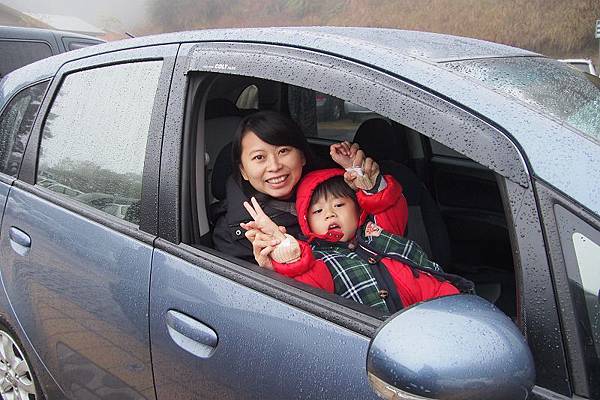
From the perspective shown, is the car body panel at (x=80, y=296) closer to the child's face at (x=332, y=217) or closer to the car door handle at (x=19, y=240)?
the car door handle at (x=19, y=240)

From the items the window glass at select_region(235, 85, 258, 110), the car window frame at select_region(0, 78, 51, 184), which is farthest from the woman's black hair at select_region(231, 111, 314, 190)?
the car window frame at select_region(0, 78, 51, 184)

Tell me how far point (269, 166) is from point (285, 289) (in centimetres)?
62

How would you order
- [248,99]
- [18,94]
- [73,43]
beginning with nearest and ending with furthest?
[18,94] → [248,99] → [73,43]

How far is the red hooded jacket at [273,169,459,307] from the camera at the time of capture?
4.87 ft

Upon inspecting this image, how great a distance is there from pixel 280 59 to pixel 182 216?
20.3 inches

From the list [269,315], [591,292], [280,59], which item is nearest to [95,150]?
[280,59]

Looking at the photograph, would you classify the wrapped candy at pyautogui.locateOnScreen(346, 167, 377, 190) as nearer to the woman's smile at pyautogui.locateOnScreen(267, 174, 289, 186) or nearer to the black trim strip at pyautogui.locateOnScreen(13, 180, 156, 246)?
the woman's smile at pyautogui.locateOnScreen(267, 174, 289, 186)

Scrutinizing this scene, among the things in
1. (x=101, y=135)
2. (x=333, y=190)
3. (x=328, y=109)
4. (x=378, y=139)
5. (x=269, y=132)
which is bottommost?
(x=101, y=135)

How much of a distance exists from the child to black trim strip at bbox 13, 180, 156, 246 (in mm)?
341

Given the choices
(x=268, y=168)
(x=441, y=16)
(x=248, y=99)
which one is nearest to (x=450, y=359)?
(x=268, y=168)

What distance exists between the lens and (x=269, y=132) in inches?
74.5

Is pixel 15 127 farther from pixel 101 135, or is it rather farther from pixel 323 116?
pixel 323 116

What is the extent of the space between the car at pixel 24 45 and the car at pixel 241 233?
191 inches

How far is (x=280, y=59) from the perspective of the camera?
1.42 meters
